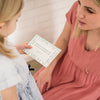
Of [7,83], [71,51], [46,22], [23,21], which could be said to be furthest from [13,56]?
[46,22]

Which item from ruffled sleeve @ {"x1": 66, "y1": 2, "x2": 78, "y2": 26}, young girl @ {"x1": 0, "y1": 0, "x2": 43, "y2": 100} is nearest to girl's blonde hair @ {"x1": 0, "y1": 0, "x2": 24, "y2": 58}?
young girl @ {"x1": 0, "y1": 0, "x2": 43, "y2": 100}

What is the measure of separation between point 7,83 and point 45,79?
15.9 inches

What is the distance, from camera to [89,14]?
0.87 metres

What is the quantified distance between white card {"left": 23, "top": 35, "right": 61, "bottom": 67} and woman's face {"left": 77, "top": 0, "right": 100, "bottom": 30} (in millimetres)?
197

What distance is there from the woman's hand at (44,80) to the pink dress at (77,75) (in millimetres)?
27

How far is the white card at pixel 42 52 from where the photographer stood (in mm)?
1023

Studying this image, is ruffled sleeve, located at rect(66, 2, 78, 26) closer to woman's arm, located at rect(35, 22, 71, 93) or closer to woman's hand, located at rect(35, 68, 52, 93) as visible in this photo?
woman's arm, located at rect(35, 22, 71, 93)

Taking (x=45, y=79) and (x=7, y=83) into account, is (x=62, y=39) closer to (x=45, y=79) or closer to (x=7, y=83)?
(x=45, y=79)

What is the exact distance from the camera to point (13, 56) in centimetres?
78

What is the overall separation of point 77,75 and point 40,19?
44 centimetres

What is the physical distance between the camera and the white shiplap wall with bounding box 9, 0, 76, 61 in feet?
4.03

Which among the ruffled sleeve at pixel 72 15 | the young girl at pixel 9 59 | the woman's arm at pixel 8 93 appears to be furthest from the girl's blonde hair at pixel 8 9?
the ruffled sleeve at pixel 72 15

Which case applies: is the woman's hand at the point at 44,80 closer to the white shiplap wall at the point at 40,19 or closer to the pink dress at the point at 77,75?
the pink dress at the point at 77,75

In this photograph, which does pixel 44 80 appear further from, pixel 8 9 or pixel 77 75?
pixel 8 9
